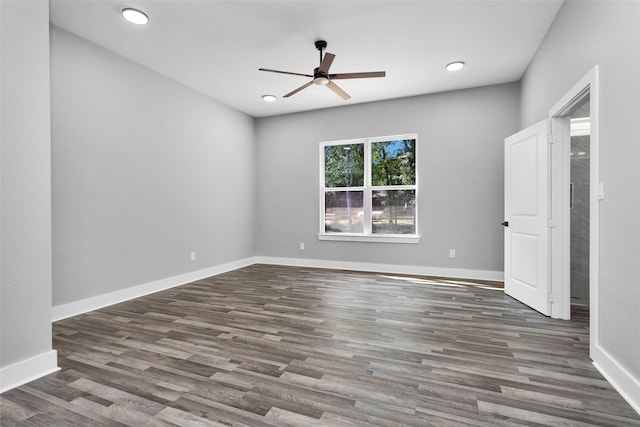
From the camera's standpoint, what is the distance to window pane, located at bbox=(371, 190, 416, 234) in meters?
5.23

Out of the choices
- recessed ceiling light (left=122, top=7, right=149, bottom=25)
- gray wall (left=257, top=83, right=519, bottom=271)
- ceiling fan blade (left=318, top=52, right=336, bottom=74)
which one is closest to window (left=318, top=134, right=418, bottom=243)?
gray wall (left=257, top=83, right=519, bottom=271)

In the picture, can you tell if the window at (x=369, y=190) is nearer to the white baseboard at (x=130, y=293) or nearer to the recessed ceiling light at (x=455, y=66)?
the recessed ceiling light at (x=455, y=66)

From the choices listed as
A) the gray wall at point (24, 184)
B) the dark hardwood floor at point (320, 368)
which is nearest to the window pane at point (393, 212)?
the dark hardwood floor at point (320, 368)

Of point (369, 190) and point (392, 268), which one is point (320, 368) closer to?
point (392, 268)

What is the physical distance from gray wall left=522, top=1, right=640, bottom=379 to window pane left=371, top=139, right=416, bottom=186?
9.32 ft

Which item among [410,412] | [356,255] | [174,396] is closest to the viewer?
[410,412]

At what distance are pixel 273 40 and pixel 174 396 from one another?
10.8 feet

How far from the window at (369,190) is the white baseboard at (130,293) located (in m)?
2.05

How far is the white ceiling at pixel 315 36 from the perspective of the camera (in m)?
2.83

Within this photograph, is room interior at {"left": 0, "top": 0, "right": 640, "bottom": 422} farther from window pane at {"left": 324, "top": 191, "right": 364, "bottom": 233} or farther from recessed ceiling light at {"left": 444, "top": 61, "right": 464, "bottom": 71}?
window pane at {"left": 324, "top": 191, "right": 364, "bottom": 233}

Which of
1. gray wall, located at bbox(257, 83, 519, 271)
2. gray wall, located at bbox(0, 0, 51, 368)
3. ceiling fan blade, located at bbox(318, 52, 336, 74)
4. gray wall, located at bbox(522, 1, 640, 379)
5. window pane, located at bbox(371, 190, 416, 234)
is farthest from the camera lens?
window pane, located at bbox(371, 190, 416, 234)

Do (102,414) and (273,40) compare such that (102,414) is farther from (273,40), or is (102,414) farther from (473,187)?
(473,187)

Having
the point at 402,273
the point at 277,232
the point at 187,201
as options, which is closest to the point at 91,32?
the point at 187,201

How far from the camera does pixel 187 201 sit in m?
4.64
